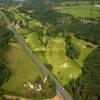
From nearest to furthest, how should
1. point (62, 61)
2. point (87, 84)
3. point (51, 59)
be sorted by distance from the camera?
1. point (87, 84)
2. point (62, 61)
3. point (51, 59)

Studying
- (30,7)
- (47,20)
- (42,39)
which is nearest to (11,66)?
(42,39)

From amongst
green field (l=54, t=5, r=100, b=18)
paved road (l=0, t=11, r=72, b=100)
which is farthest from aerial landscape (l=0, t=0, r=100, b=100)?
green field (l=54, t=5, r=100, b=18)

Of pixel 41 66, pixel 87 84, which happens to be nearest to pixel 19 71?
pixel 41 66

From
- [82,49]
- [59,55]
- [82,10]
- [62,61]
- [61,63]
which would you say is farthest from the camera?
[82,10]

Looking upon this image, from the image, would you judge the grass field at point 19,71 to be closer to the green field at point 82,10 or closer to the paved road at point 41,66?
the paved road at point 41,66

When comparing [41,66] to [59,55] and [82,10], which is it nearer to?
[59,55]

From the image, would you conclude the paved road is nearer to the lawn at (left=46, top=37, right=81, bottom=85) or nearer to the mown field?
the mown field
